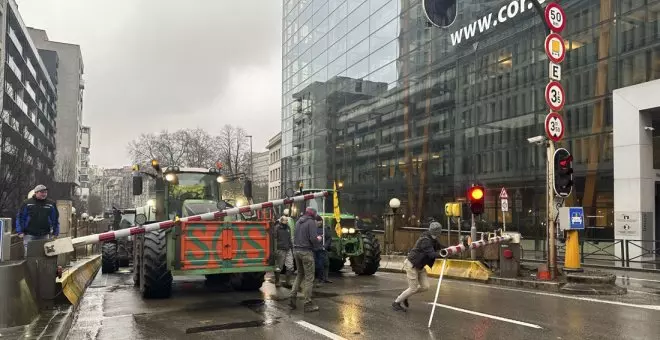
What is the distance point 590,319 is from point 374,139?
34.1 metres

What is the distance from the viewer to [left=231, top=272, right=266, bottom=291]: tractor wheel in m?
12.2

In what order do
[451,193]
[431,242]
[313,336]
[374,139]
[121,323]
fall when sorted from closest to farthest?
1. [313,336]
2. [121,323]
3. [431,242]
4. [451,193]
5. [374,139]

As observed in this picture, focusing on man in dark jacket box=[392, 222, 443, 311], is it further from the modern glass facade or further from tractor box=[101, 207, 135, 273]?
the modern glass facade

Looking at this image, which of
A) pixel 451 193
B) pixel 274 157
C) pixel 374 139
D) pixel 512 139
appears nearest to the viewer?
pixel 512 139

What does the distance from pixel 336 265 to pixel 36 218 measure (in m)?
9.44

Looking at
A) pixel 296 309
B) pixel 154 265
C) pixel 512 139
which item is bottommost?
pixel 296 309

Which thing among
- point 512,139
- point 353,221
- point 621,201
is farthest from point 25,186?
point 621,201

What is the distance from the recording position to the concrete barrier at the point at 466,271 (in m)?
14.4

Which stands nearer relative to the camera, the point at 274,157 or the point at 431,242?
the point at 431,242

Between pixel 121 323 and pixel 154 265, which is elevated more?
pixel 154 265

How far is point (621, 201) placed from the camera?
69.1ft

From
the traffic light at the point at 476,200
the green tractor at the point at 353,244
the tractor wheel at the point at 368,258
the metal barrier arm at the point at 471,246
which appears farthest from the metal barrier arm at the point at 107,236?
the traffic light at the point at 476,200

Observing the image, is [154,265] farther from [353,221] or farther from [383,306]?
[353,221]

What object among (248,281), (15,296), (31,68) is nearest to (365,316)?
(248,281)
